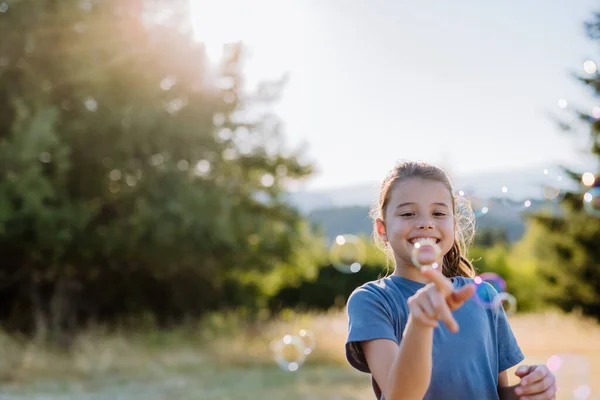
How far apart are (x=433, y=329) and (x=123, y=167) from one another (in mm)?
11557

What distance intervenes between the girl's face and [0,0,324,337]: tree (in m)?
10.1

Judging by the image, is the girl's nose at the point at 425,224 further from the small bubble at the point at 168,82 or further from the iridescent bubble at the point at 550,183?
the small bubble at the point at 168,82

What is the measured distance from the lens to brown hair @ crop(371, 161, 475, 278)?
2.00 m

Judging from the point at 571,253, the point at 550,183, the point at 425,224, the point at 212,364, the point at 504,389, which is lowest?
the point at 504,389

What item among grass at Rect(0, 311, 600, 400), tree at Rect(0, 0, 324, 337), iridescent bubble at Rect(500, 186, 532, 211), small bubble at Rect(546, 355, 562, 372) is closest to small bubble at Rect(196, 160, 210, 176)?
tree at Rect(0, 0, 324, 337)

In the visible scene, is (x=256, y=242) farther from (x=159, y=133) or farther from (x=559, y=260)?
(x=559, y=260)

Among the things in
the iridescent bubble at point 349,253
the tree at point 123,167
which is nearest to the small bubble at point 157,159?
the tree at point 123,167

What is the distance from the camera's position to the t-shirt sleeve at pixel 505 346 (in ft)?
6.67

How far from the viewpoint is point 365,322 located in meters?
1.82

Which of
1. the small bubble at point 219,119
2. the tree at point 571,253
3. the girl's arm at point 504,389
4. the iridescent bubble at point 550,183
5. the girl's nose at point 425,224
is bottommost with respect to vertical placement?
the girl's arm at point 504,389

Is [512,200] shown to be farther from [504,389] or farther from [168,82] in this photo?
[168,82]

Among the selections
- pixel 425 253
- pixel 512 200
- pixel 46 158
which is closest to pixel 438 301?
pixel 425 253

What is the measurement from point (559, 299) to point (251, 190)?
9.33m

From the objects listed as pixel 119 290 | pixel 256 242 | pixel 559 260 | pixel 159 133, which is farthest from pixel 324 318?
pixel 559 260
